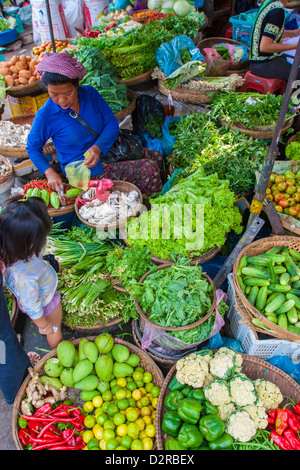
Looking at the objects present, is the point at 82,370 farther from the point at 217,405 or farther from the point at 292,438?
the point at 292,438

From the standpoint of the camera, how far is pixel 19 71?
5078mm

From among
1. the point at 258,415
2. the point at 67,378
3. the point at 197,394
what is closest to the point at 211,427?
the point at 197,394

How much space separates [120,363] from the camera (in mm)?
2566

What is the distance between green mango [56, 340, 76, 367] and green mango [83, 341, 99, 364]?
0.11 m

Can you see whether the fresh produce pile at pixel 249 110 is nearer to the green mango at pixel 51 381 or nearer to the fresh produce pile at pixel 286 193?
the fresh produce pile at pixel 286 193

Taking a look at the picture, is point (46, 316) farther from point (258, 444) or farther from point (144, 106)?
point (144, 106)

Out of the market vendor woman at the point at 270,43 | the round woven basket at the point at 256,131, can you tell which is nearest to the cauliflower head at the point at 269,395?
the round woven basket at the point at 256,131

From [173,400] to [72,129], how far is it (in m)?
2.59

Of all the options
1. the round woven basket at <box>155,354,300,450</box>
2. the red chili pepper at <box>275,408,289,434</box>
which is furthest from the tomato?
the red chili pepper at <box>275,408,289,434</box>

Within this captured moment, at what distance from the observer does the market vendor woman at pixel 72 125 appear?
2898 mm

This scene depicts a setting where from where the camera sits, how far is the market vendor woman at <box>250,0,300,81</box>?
4027 mm

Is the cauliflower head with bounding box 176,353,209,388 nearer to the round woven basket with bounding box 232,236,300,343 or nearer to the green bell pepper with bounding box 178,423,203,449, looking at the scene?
the green bell pepper with bounding box 178,423,203,449

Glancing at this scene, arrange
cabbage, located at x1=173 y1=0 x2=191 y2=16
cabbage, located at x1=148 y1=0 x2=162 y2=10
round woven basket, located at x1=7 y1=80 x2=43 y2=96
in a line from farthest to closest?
cabbage, located at x1=148 y1=0 x2=162 y2=10
cabbage, located at x1=173 y1=0 x2=191 y2=16
round woven basket, located at x1=7 y1=80 x2=43 y2=96
